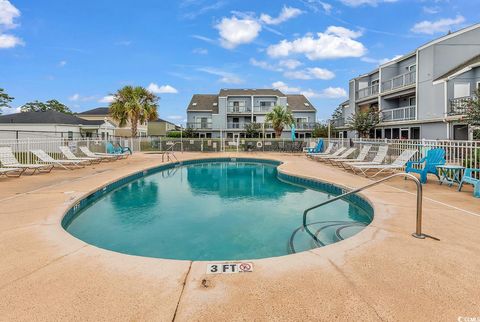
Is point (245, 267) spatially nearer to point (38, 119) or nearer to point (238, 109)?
point (38, 119)

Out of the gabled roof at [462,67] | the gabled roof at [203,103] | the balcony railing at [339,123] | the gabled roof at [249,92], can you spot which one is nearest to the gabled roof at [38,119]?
the gabled roof at [203,103]

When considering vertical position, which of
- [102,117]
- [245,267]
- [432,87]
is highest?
[102,117]

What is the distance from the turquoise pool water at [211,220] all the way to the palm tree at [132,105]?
1649cm

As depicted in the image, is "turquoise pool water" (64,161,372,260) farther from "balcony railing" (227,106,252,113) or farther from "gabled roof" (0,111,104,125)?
"balcony railing" (227,106,252,113)

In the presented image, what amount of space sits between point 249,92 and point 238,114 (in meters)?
3.98

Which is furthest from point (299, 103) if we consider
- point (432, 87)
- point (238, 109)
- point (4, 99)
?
point (4, 99)

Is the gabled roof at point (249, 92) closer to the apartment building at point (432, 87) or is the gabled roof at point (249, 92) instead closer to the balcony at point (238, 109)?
the balcony at point (238, 109)

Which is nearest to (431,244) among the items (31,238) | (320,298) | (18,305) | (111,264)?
(320,298)

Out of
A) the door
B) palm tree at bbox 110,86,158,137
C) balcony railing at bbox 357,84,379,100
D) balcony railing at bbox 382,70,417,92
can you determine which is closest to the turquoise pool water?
the door

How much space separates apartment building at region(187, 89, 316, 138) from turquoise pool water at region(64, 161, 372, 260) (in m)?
29.3

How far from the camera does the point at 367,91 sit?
2766 centimetres

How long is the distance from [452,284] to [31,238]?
482cm

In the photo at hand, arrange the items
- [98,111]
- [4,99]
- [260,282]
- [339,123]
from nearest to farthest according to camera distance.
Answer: [260,282]
[339,123]
[4,99]
[98,111]

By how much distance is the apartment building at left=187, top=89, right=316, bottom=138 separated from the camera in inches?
1537
